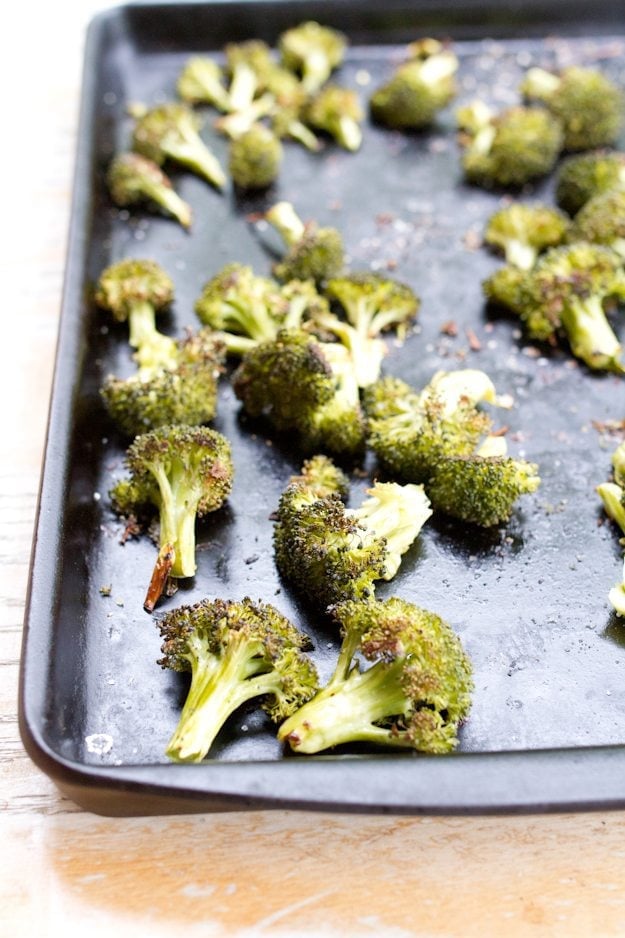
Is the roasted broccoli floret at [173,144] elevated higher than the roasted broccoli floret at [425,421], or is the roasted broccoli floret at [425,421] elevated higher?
the roasted broccoli floret at [173,144]

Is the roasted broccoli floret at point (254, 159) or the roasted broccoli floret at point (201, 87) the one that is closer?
the roasted broccoli floret at point (254, 159)

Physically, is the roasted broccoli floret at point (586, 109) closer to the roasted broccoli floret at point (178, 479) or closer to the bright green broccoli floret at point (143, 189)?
the bright green broccoli floret at point (143, 189)

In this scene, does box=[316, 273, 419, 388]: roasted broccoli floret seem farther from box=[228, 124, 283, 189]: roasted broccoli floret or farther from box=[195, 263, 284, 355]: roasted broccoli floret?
box=[228, 124, 283, 189]: roasted broccoli floret

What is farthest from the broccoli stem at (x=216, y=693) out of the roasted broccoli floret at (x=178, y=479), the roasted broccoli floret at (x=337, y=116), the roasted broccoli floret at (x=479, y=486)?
the roasted broccoli floret at (x=337, y=116)

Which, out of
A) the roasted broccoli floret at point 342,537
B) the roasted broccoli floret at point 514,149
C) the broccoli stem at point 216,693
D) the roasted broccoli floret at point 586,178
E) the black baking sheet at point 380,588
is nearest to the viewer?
the black baking sheet at point 380,588

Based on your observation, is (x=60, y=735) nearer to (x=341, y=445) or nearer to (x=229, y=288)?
(x=341, y=445)

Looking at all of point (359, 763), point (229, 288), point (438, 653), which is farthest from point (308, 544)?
point (229, 288)
